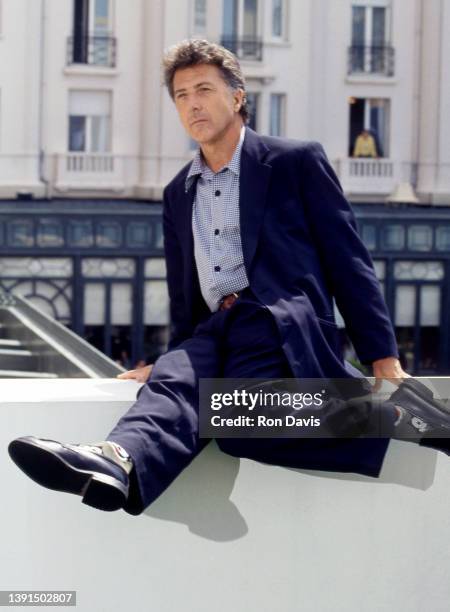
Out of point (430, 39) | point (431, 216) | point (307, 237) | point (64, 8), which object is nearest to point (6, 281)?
point (64, 8)

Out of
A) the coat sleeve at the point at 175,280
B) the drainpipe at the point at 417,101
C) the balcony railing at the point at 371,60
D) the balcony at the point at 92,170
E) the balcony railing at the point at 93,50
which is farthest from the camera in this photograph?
the drainpipe at the point at 417,101

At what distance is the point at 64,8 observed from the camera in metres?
36.9

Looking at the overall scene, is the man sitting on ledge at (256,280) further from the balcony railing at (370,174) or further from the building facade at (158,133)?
the balcony railing at (370,174)

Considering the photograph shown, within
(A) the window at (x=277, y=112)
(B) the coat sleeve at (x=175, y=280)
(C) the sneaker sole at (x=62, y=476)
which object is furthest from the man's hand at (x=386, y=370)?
(A) the window at (x=277, y=112)

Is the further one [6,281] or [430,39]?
[430,39]

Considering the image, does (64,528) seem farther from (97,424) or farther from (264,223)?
(264,223)

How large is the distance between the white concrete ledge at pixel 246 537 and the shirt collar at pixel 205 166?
556mm

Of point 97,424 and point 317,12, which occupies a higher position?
point 317,12

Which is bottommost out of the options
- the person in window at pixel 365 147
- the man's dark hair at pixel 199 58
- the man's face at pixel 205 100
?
the man's face at pixel 205 100

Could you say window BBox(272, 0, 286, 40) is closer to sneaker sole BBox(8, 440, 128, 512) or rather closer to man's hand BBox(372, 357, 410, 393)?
man's hand BBox(372, 357, 410, 393)

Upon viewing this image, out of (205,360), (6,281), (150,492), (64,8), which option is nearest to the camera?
(150,492)

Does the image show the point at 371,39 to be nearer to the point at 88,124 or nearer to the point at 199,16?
the point at 199,16

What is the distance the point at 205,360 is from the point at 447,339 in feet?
110

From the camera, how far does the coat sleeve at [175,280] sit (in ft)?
13.9
